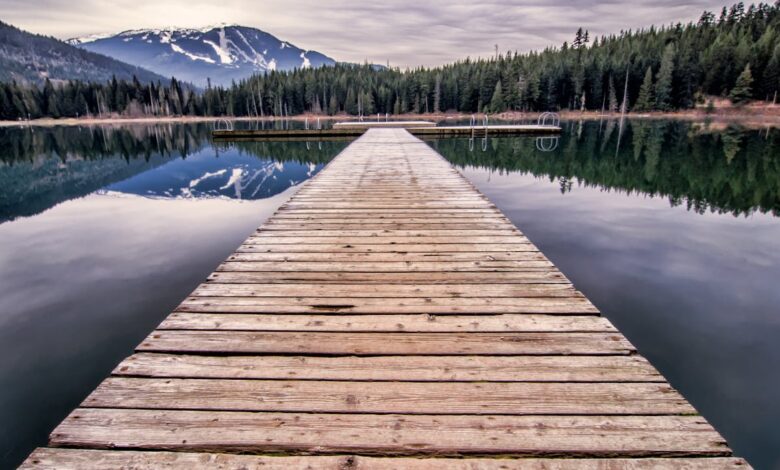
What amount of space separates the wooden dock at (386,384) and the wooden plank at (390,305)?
0.02 meters

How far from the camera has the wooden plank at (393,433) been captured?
202 cm

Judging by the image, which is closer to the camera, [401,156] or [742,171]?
[401,156]

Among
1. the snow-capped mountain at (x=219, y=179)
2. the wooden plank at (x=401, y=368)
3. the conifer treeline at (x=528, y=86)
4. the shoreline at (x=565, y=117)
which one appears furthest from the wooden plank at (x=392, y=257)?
the conifer treeline at (x=528, y=86)

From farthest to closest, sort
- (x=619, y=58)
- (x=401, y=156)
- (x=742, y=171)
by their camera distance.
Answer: (x=619, y=58) < (x=742, y=171) < (x=401, y=156)

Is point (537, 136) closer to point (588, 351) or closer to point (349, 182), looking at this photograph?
point (349, 182)

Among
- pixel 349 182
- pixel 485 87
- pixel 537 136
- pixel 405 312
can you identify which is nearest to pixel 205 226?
pixel 349 182

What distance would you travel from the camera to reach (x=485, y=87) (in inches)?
3386

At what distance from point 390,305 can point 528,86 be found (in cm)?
8537

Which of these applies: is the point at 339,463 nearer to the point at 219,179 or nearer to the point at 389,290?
the point at 389,290

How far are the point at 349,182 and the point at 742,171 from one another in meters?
16.2

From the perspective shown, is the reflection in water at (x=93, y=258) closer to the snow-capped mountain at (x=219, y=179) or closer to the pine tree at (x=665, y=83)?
the snow-capped mountain at (x=219, y=179)

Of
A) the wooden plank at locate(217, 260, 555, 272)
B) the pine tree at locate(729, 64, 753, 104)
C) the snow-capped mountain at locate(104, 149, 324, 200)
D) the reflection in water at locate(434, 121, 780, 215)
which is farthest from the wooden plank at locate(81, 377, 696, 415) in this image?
the pine tree at locate(729, 64, 753, 104)

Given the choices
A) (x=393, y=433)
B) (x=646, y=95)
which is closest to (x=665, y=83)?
(x=646, y=95)

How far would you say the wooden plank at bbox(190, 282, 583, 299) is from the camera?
3676 mm
